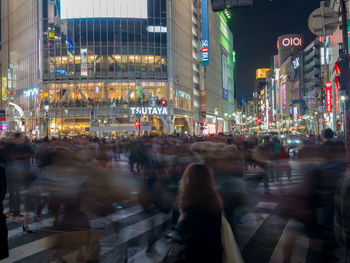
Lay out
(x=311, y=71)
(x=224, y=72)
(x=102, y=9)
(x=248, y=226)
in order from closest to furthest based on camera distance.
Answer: (x=248, y=226) → (x=102, y=9) → (x=224, y=72) → (x=311, y=71)

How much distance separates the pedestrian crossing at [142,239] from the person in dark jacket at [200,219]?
237cm

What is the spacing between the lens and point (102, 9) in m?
54.5

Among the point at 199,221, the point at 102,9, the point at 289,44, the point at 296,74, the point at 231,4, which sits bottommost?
the point at 199,221

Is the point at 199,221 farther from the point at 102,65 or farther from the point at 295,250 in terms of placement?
the point at 102,65

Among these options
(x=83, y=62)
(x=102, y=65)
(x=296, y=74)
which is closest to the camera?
(x=83, y=62)

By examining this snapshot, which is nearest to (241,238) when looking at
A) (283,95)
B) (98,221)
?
(98,221)

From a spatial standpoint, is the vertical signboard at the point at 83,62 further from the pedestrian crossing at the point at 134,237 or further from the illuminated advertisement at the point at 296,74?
the illuminated advertisement at the point at 296,74

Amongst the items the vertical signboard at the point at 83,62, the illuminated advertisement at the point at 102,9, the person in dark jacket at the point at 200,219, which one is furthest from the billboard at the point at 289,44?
the person in dark jacket at the point at 200,219

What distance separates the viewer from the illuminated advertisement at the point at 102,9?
5438cm

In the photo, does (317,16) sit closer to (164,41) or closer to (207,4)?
(164,41)

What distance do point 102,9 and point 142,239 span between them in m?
52.7

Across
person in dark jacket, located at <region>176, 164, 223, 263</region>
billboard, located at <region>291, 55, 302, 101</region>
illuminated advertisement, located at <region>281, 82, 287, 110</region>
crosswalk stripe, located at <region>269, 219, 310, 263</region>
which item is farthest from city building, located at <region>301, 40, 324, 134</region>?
person in dark jacket, located at <region>176, 164, 223, 263</region>

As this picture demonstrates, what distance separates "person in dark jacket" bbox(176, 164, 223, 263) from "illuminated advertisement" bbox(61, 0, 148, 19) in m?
55.0

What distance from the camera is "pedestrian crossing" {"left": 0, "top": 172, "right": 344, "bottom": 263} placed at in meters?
5.96
